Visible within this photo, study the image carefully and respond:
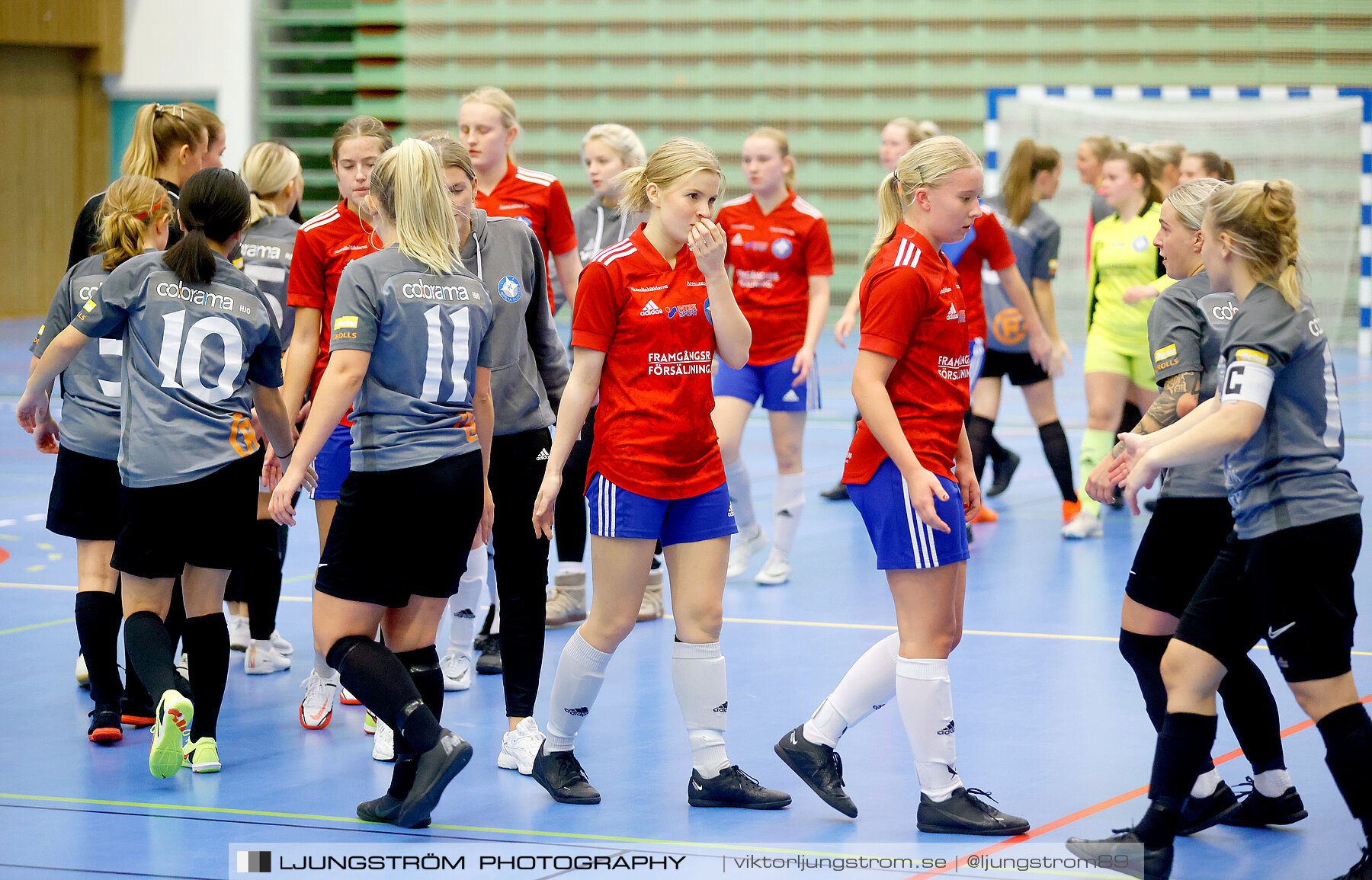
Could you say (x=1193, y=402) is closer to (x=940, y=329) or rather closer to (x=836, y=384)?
(x=940, y=329)

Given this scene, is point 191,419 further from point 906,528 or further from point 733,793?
point 906,528

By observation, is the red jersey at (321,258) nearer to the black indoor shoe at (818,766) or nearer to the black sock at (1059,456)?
the black indoor shoe at (818,766)

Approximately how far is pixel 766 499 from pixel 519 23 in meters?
11.1

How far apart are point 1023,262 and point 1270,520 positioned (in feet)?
16.4

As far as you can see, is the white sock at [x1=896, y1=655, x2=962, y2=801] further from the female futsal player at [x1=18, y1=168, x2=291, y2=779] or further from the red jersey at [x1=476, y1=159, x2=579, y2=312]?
the red jersey at [x1=476, y1=159, x2=579, y2=312]

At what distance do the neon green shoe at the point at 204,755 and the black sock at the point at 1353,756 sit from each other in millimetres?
2741

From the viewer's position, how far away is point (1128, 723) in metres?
4.27

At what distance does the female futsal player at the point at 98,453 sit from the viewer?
412 cm

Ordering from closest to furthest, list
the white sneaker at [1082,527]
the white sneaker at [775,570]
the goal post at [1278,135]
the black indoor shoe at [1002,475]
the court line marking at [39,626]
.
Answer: the court line marking at [39,626] → the white sneaker at [775,570] → the white sneaker at [1082,527] → the black indoor shoe at [1002,475] → the goal post at [1278,135]

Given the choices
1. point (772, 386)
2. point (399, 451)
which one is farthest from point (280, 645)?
point (772, 386)

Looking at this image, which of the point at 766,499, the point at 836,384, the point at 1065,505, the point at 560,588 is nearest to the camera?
the point at 560,588

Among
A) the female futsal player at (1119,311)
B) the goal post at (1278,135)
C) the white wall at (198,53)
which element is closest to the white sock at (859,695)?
the female futsal player at (1119,311)

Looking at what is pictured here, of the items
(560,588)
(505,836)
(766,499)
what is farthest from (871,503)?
(766,499)

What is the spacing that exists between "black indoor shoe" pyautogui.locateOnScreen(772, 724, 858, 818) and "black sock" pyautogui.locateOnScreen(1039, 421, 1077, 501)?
176 inches
